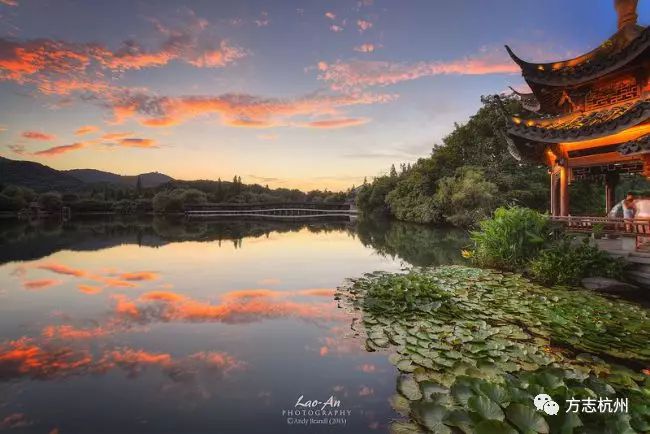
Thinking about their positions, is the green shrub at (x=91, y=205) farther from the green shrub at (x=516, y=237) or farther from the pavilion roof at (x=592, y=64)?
the pavilion roof at (x=592, y=64)

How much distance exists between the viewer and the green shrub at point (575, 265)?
7430mm

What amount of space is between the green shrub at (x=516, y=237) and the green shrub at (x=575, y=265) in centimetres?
72

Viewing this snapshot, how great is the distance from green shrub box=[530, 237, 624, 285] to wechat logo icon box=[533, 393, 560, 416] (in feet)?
19.5

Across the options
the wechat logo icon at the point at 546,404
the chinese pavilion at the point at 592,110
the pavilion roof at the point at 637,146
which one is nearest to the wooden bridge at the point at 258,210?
the chinese pavilion at the point at 592,110

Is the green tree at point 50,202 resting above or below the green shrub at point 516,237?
above

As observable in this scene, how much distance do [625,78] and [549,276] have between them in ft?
19.5

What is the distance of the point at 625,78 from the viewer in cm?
934

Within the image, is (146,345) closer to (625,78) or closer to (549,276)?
(549,276)

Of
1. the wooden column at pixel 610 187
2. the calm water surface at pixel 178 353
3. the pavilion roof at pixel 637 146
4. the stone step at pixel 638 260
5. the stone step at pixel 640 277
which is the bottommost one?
the calm water surface at pixel 178 353

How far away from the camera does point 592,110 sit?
32.9 ft

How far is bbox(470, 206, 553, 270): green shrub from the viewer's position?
8.91 m

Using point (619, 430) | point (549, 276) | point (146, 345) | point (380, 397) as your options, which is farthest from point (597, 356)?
point (146, 345)

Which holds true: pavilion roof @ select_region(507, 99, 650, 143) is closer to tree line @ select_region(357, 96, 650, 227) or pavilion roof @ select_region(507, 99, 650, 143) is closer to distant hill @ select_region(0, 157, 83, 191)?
tree line @ select_region(357, 96, 650, 227)

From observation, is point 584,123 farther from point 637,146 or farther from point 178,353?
point 178,353
